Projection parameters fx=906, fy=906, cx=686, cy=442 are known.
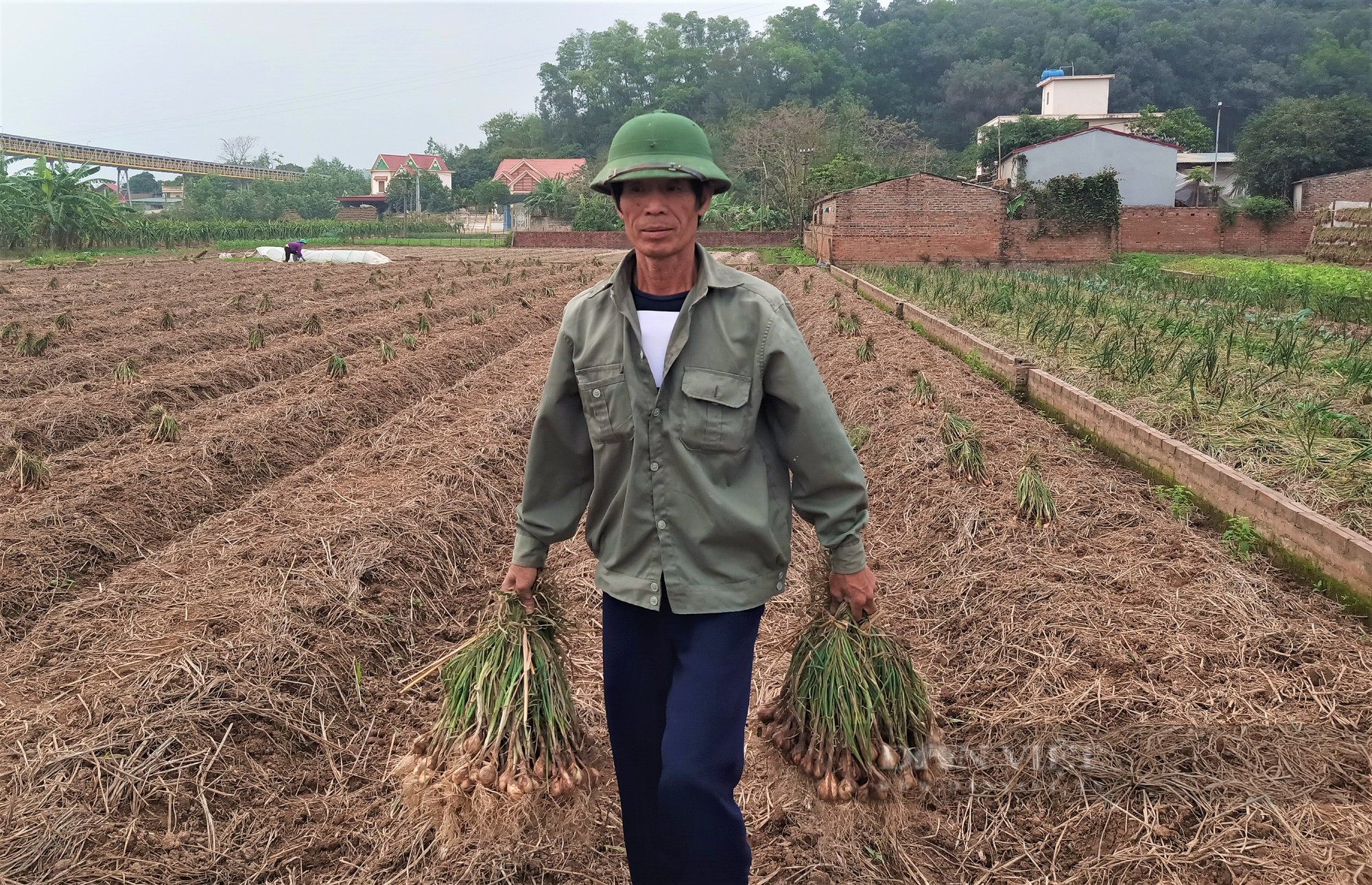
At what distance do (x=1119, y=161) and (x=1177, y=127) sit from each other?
25787 mm

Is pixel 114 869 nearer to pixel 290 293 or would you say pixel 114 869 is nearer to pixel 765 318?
pixel 765 318

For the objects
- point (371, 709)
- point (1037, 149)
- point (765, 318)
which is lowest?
point (371, 709)

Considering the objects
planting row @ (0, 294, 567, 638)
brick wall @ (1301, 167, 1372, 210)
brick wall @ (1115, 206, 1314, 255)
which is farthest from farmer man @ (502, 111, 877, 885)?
brick wall @ (1301, 167, 1372, 210)

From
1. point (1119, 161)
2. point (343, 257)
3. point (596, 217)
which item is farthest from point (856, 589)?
point (596, 217)

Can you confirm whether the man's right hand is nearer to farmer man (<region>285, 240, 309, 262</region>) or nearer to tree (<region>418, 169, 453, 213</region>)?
farmer man (<region>285, 240, 309, 262</region>)

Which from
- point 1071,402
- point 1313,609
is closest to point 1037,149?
point 1071,402

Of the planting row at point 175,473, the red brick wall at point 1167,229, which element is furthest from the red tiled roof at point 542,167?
the planting row at point 175,473

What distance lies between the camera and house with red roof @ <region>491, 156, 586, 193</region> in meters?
73.7

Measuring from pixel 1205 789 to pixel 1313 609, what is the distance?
1.66m

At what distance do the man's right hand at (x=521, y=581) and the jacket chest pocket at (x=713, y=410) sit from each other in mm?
676

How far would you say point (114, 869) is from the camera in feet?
8.46

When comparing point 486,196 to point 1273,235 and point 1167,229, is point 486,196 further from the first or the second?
point 1273,235

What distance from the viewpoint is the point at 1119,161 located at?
124 ft

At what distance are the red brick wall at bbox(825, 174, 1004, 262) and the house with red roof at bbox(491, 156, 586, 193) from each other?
4620 centimetres
